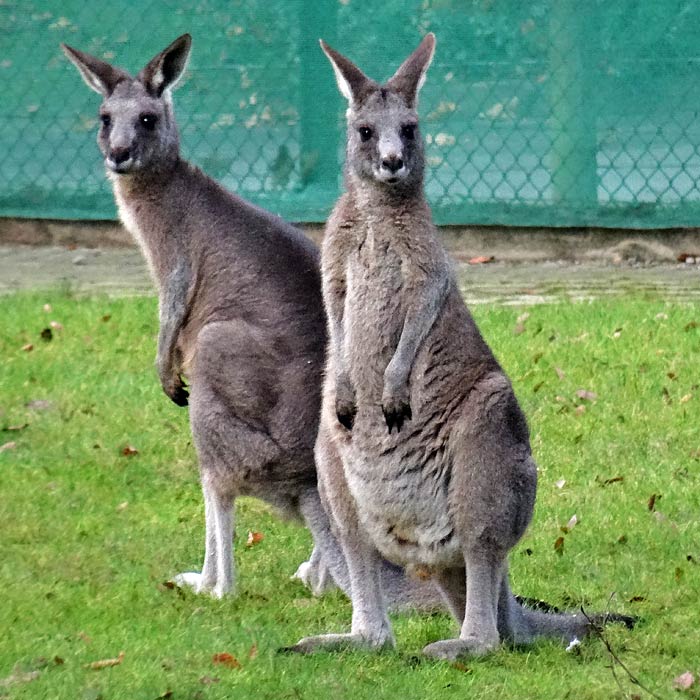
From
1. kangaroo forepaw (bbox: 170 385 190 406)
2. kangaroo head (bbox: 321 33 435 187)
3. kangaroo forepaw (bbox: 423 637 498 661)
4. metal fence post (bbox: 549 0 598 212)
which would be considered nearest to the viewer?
kangaroo forepaw (bbox: 423 637 498 661)

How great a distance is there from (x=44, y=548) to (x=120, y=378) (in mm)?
2300

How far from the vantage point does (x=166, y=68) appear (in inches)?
227

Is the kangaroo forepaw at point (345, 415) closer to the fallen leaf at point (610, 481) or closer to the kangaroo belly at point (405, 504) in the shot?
the kangaroo belly at point (405, 504)

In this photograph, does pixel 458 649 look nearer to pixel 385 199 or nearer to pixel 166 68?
pixel 385 199

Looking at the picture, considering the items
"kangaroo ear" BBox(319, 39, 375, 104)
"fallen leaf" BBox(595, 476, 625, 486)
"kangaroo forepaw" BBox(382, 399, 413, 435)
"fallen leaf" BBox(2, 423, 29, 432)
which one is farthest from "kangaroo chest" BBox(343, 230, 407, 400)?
"fallen leaf" BBox(2, 423, 29, 432)

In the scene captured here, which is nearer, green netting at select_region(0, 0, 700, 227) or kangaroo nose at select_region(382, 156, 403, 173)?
kangaroo nose at select_region(382, 156, 403, 173)

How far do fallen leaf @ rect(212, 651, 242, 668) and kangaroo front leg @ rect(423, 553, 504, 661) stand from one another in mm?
509

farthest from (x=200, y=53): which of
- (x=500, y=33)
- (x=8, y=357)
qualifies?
(x=8, y=357)

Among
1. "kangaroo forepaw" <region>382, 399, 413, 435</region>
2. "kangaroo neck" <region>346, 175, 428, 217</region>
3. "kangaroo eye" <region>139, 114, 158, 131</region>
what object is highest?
"kangaroo neck" <region>346, 175, 428, 217</region>

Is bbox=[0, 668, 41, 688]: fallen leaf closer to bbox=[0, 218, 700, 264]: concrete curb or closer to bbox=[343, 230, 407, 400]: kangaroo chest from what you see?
bbox=[343, 230, 407, 400]: kangaroo chest

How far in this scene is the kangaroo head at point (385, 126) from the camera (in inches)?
177

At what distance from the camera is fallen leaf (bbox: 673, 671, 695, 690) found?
4145 millimetres

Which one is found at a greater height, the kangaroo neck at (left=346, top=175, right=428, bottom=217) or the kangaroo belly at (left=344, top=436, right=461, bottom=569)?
the kangaroo neck at (left=346, top=175, right=428, bottom=217)

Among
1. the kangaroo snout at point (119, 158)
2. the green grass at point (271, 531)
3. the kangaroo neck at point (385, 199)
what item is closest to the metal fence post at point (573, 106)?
the green grass at point (271, 531)
